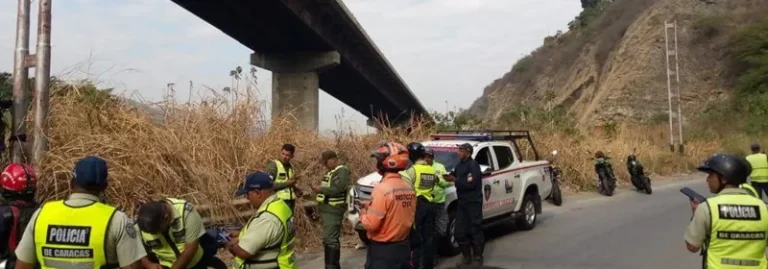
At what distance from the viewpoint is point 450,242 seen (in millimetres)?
9820

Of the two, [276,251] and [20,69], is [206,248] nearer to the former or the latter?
[276,251]

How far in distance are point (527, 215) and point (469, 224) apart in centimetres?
383

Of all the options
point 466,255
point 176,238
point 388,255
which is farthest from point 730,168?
point 466,255

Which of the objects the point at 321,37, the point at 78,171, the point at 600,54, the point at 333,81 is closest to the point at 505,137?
the point at 78,171

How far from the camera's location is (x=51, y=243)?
11.5ft

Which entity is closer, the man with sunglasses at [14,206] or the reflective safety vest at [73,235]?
the reflective safety vest at [73,235]

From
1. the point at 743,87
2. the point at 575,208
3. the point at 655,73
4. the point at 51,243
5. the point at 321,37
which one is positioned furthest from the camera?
the point at 655,73

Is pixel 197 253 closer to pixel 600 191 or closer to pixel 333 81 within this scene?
pixel 600 191

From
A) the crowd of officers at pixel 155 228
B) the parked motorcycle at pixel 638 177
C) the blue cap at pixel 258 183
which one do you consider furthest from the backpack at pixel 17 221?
the parked motorcycle at pixel 638 177

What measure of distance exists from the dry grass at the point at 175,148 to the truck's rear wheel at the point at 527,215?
10.5 ft

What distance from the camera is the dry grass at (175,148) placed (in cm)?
906

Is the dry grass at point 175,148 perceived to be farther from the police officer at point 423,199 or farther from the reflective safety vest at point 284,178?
the police officer at point 423,199

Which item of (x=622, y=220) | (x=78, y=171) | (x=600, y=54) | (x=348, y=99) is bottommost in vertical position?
(x=622, y=220)

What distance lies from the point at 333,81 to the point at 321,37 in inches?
429
